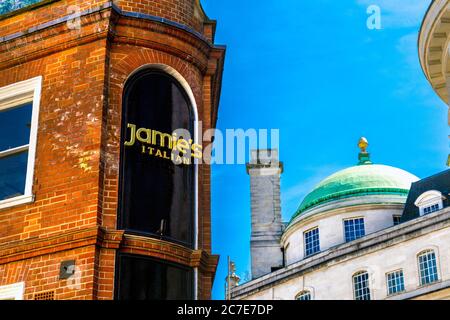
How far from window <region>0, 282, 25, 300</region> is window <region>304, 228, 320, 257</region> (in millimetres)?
53582

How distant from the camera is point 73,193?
15094 mm

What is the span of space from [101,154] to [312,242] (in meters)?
53.5

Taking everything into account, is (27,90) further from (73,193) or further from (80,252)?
(80,252)

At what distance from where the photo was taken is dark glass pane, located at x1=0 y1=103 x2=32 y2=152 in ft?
54.1

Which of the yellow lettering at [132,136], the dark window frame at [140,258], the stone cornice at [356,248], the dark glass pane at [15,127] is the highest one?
the stone cornice at [356,248]

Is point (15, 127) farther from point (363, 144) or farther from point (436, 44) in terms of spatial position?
point (363, 144)

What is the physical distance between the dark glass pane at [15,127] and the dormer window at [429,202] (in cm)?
4715

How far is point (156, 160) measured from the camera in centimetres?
1599

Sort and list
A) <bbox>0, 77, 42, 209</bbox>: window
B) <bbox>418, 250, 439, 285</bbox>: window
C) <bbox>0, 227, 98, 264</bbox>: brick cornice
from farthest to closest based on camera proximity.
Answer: <bbox>418, 250, 439, 285</bbox>: window < <bbox>0, 77, 42, 209</bbox>: window < <bbox>0, 227, 98, 264</bbox>: brick cornice

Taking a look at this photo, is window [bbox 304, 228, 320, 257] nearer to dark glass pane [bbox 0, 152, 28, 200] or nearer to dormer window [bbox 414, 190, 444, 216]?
dormer window [bbox 414, 190, 444, 216]

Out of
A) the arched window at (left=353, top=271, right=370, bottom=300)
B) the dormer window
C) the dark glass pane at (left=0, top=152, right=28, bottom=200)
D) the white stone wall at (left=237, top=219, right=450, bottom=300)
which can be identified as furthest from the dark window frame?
the dormer window

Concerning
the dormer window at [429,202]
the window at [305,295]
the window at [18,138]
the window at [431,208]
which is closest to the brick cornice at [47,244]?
the window at [18,138]

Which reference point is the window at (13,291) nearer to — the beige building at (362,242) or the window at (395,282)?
the beige building at (362,242)

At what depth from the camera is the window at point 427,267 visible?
53125 millimetres
